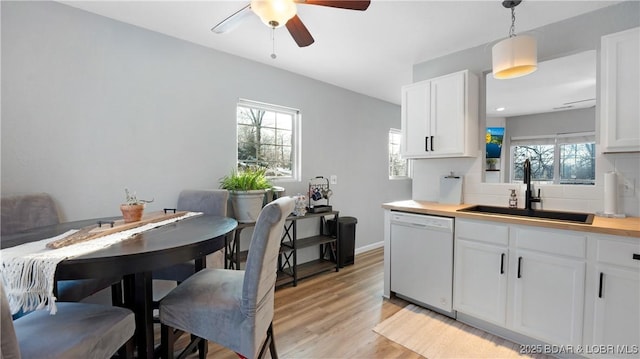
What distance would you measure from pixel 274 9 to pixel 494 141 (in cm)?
239

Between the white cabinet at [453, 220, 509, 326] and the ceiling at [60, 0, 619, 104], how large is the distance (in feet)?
5.30

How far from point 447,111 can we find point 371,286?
1.93 m

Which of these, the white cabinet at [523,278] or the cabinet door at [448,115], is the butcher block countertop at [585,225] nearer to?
the white cabinet at [523,278]

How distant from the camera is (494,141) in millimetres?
2730

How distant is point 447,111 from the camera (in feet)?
8.43

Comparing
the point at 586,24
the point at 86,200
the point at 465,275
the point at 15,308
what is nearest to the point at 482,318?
the point at 465,275

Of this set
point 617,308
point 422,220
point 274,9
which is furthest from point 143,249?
point 617,308

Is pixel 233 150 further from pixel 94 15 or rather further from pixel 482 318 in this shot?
pixel 482 318

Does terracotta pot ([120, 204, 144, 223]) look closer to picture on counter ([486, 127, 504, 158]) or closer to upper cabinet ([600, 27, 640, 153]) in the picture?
picture on counter ([486, 127, 504, 158])

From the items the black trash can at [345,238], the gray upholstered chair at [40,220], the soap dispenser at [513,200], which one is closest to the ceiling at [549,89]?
the soap dispenser at [513,200]

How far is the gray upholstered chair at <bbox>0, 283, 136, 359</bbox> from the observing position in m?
0.85

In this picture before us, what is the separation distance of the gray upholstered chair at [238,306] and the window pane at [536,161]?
2245 millimetres

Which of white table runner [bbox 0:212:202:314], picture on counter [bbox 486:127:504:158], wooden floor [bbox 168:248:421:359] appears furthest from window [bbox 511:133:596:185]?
white table runner [bbox 0:212:202:314]

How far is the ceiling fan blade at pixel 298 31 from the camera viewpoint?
173 centimetres
